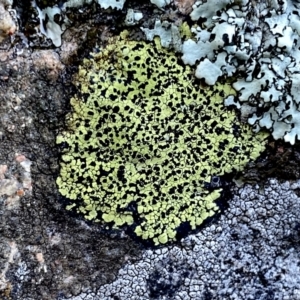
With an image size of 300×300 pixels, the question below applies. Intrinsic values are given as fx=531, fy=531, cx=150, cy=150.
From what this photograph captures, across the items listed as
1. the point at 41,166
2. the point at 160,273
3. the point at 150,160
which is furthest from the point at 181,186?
the point at 41,166

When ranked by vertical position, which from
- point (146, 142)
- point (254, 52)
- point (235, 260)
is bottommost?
point (235, 260)

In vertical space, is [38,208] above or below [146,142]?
below

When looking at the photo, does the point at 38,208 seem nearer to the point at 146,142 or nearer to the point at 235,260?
the point at 146,142

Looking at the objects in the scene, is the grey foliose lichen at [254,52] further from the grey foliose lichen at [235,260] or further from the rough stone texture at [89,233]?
the grey foliose lichen at [235,260]

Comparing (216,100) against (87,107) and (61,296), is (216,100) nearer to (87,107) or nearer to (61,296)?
(87,107)

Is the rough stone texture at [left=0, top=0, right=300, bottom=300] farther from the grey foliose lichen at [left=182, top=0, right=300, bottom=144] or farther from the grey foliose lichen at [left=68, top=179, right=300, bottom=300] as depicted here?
the grey foliose lichen at [left=182, top=0, right=300, bottom=144]

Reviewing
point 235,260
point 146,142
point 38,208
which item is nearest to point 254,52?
point 146,142
